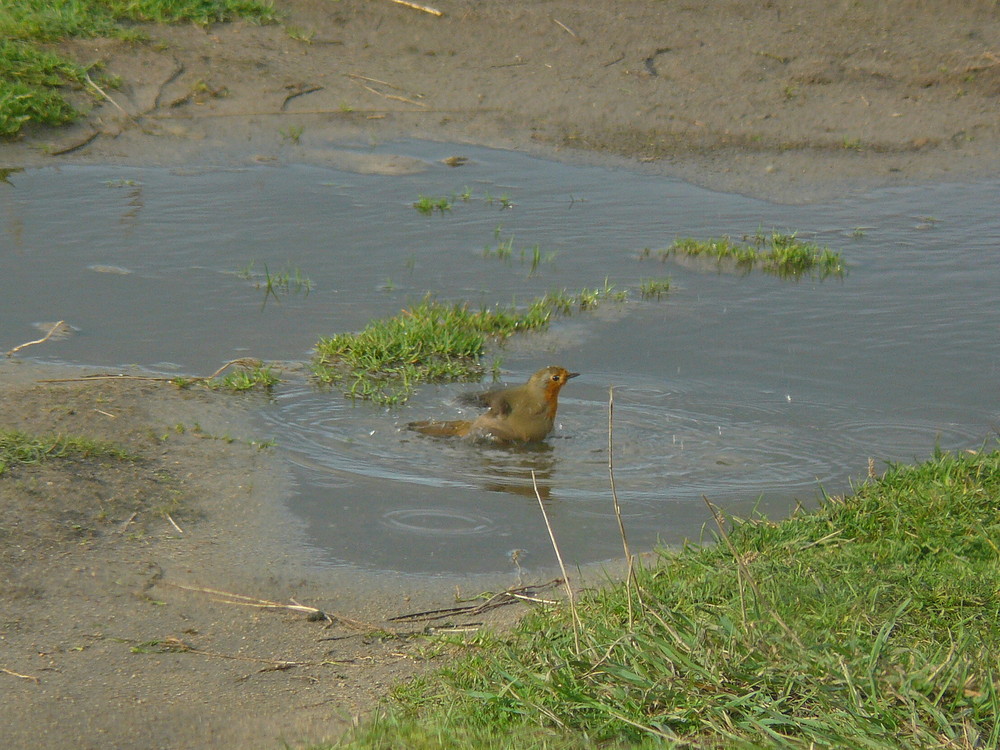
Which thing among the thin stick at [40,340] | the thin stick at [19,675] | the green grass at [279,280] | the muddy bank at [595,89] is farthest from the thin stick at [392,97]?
Answer: the thin stick at [19,675]

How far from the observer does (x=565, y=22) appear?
12.0 meters

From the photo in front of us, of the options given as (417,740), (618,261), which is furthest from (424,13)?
(417,740)

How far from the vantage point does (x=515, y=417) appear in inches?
226

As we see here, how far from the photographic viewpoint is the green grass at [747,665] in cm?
292

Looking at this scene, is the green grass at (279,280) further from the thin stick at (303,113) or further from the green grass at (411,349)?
the thin stick at (303,113)

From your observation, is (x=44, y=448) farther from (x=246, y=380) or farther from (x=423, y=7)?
(x=423, y=7)

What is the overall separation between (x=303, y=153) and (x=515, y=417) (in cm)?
488

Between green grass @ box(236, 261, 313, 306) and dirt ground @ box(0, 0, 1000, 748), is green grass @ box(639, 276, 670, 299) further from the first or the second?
dirt ground @ box(0, 0, 1000, 748)

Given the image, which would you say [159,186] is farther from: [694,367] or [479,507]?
[479,507]

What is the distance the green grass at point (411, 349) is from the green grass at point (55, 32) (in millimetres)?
4221

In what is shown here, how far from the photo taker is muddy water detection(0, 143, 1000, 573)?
5.14 meters

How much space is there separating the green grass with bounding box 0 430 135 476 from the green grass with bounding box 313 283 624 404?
131 cm

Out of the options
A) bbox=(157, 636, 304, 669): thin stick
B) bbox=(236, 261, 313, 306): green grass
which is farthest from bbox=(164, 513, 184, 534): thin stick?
bbox=(236, 261, 313, 306): green grass

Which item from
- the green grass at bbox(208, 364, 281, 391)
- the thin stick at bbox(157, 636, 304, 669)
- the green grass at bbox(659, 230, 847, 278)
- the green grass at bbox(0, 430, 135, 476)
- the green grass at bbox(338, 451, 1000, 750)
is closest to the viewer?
the green grass at bbox(338, 451, 1000, 750)
